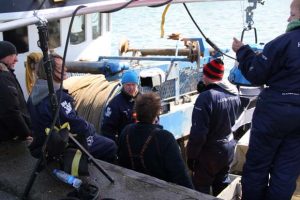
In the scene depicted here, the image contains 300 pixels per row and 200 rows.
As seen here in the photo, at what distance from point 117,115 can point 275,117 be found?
7.10 feet

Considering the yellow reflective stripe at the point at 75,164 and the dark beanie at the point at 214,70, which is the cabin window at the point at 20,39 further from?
the yellow reflective stripe at the point at 75,164

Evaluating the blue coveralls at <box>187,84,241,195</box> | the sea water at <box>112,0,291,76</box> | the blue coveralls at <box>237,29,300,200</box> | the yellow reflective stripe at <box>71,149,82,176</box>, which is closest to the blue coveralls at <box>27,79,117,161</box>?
the yellow reflective stripe at <box>71,149,82,176</box>

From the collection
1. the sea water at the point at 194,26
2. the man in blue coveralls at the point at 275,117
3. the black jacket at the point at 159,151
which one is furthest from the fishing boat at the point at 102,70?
the sea water at the point at 194,26

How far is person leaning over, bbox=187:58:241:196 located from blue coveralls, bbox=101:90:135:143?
87 cm

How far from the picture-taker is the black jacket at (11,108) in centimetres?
427

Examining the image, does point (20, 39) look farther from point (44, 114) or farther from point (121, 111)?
point (44, 114)

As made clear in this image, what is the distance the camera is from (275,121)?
3.46 meters

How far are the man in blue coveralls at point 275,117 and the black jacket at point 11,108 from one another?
7.20 ft

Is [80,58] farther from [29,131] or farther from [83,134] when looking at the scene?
[83,134]

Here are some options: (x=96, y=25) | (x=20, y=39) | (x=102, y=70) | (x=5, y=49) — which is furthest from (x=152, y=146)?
(x=96, y=25)

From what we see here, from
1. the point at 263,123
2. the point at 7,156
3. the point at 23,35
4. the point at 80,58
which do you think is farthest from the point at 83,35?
the point at 263,123

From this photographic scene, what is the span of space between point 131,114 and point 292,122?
217 centimetres

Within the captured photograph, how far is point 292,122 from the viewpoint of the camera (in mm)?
3430

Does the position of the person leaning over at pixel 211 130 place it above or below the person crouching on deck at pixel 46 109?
below
